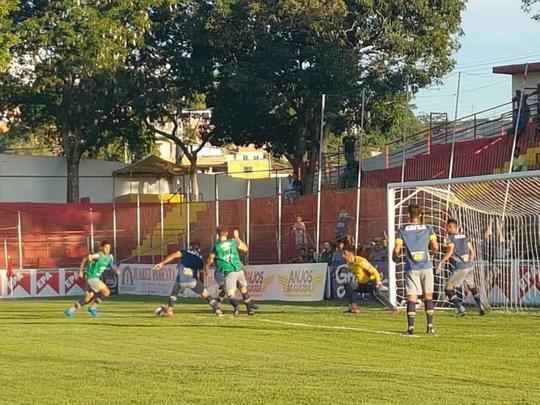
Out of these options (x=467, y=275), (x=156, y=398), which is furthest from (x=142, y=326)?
(x=156, y=398)

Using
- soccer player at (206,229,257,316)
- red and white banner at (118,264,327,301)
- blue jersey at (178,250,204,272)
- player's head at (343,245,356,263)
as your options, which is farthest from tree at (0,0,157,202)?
player's head at (343,245,356,263)

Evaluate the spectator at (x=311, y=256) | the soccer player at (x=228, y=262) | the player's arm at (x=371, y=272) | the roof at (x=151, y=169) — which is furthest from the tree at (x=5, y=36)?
the player's arm at (x=371, y=272)

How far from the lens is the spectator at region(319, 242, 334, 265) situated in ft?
110

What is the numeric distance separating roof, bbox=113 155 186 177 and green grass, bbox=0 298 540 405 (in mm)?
36844

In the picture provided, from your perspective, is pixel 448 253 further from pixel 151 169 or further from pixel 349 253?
pixel 151 169

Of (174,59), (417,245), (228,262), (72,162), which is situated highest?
(174,59)

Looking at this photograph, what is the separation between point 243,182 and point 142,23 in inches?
456

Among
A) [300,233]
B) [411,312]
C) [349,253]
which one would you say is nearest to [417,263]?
[411,312]

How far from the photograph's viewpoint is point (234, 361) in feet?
50.5

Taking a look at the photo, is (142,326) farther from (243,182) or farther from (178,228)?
(243,182)

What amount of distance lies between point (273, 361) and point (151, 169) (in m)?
46.8

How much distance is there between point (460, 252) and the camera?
24094 mm

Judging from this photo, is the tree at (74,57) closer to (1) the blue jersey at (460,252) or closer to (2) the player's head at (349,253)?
(2) the player's head at (349,253)

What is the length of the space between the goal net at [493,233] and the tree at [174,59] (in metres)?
28.7
